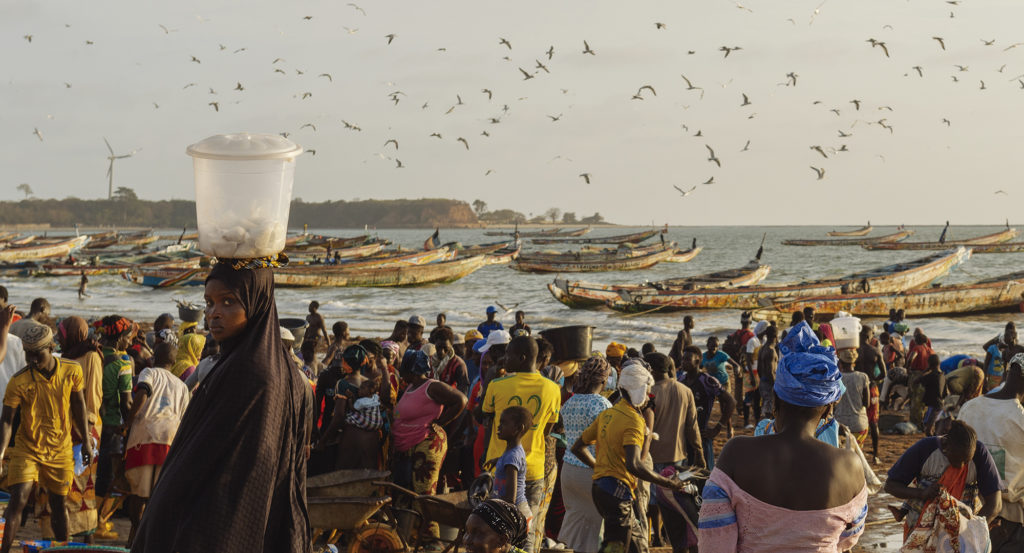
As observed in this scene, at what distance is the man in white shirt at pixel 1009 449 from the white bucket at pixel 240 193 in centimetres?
420

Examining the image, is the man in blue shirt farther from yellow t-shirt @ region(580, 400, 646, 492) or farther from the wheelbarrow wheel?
yellow t-shirt @ region(580, 400, 646, 492)

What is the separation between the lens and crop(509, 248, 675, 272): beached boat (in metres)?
52.0

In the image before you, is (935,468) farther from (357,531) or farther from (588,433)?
(357,531)

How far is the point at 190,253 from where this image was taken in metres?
54.4

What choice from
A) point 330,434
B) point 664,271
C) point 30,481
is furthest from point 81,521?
point 664,271

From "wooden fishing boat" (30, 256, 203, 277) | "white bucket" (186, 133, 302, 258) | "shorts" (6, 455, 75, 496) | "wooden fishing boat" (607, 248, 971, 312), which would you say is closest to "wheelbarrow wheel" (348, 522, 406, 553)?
"shorts" (6, 455, 75, 496)

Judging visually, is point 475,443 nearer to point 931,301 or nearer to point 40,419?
point 40,419

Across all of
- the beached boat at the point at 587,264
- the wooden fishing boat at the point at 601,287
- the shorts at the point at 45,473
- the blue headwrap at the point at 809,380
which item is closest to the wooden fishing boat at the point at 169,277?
the wooden fishing boat at the point at 601,287

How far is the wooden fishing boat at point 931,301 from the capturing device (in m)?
26.8

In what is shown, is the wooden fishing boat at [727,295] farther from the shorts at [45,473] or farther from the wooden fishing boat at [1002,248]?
the wooden fishing boat at [1002,248]

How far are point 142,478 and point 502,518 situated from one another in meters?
3.63

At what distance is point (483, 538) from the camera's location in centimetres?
330

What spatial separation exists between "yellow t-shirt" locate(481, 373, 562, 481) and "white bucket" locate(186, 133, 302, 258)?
295 cm

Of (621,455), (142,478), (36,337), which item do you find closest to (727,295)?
(621,455)
